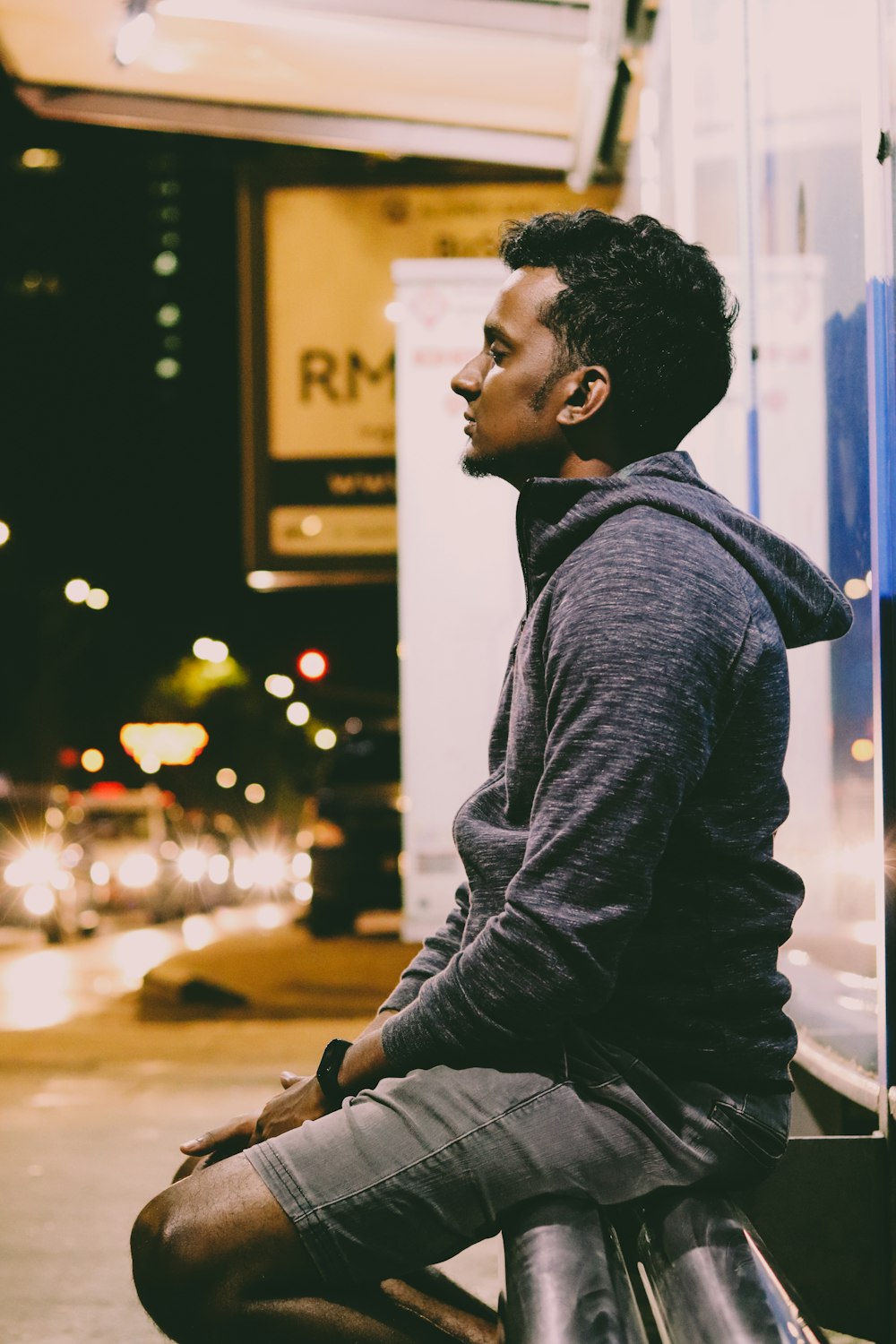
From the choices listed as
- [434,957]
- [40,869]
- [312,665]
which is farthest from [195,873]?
[434,957]

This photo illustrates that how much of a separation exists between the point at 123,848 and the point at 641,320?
19.1 meters

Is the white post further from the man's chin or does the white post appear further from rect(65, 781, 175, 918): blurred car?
rect(65, 781, 175, 918): blurred car

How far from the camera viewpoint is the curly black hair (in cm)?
199

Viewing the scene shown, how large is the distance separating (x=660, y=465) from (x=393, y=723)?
11957 mm

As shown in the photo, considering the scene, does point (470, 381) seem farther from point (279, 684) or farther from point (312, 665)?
point (279, 684)

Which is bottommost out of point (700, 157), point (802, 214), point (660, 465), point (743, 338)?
point (660, 465)

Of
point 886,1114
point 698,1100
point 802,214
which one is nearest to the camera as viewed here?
point 698,1100

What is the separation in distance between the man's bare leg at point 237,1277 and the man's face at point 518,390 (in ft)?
3.68

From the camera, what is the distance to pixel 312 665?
1200 centimetres

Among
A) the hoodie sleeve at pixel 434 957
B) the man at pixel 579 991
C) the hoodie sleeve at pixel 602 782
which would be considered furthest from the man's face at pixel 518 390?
the hoodie sleeve at pixel 434 957

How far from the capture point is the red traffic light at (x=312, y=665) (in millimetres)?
11977

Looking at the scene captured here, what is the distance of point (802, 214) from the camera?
372 cm

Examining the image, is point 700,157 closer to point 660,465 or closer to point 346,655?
point 660,465

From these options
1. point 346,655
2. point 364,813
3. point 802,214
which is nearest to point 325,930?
point 364,813
